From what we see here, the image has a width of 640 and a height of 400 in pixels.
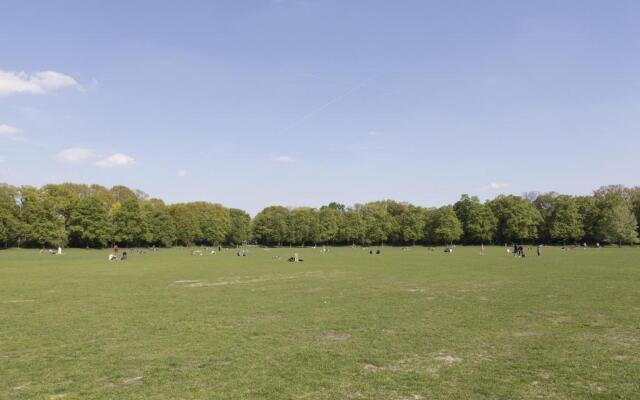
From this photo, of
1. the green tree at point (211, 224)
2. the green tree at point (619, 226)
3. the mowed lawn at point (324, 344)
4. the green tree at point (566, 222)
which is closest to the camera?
the mowed lawn at point (324, 344)

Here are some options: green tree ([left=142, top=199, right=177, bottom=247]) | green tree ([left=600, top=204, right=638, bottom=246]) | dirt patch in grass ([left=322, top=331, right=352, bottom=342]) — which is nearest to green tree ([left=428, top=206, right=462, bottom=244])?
green tree ([left=600, top=204, right=638, bottom=246])

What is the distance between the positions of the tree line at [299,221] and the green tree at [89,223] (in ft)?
0.74

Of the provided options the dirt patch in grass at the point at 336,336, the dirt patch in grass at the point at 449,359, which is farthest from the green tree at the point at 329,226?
the dirt patch in grass at the point at 449,359

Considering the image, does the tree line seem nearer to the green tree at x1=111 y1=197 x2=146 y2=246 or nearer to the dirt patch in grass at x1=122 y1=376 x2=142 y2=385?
the green tree at x1=111 y1=197 x2=146 y2=246

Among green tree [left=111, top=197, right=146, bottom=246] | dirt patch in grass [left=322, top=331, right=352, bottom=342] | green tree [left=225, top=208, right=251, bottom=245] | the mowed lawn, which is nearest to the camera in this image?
the mowed lawn

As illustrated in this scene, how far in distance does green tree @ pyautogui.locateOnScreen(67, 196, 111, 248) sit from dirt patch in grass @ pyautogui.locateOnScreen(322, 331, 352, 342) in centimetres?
10167

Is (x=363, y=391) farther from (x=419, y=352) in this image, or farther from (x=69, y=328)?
(x=69, y=328)

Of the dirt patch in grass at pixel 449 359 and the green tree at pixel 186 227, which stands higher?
the green tree at pixel 186 227

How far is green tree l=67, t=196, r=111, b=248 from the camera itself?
101125mm

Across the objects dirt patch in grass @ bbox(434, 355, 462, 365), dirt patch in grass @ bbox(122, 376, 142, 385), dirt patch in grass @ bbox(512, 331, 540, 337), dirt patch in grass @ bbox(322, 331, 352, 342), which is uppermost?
dirt patch in grass @ bbox(512, 331, 540, 337)

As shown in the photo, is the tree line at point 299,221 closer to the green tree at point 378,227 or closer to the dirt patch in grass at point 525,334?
the green tree at point 378,227

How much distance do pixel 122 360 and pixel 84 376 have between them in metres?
1.30

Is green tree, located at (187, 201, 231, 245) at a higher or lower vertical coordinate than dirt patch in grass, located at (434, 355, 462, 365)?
higher

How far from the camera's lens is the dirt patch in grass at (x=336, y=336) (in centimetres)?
1259
